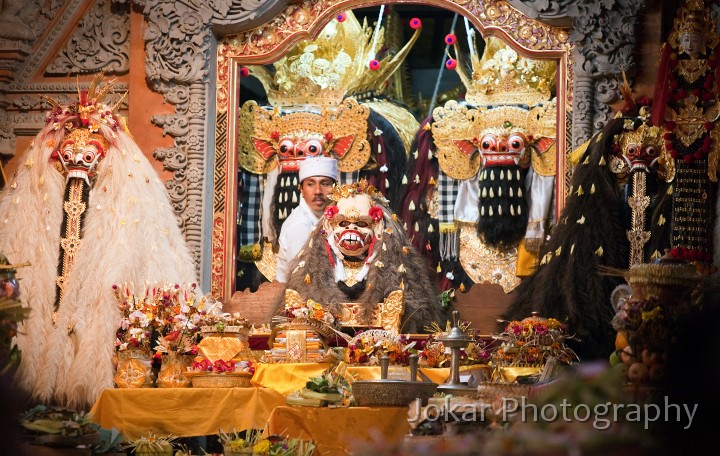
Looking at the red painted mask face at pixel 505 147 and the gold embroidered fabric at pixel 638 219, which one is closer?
the gold embroidered fabric at pixel 638 219

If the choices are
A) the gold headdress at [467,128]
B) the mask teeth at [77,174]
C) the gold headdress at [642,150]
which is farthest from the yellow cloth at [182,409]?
the gold headdress at [467,128]

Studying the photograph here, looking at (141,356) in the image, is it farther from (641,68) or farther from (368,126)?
(641,68)

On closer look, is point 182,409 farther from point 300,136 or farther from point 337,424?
point 300,136

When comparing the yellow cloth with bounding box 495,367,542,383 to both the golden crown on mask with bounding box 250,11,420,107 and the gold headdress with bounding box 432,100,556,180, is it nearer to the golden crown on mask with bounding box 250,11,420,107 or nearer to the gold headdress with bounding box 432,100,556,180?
the gold headdress with bounding box 432,100,556,180

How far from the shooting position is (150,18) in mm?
10312

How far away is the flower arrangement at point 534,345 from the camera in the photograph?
28.0ft

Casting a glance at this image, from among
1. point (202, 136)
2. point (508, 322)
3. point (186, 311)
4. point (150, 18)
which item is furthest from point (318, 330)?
point (150, 18)

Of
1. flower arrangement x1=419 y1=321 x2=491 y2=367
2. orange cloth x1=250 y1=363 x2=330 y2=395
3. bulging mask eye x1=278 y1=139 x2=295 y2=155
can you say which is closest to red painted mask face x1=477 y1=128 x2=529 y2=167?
bulging mask eye x1=278 y1=139 x2=295 y2=155

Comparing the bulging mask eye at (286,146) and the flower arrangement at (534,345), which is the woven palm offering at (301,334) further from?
the bulging mask eye at (286,146)

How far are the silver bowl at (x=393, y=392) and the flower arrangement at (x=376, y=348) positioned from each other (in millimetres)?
1344

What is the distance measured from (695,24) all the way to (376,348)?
3.33m

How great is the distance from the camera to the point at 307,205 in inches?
422

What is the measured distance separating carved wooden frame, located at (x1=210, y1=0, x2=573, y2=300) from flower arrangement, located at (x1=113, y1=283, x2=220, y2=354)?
4.13ft

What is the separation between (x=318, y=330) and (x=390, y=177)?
2.62 metres
